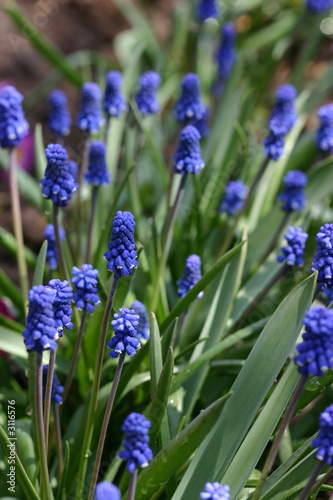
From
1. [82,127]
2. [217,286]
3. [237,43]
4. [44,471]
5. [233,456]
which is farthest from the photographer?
[237,43]

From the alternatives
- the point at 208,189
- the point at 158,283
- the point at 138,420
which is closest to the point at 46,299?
the point at 138,420

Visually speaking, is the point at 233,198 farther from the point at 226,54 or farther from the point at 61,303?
the point at 61,303

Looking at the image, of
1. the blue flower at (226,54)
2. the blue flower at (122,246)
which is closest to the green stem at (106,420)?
the blue flower at (122,246)

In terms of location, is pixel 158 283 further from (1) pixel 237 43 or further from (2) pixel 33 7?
(2) pixel 33 7

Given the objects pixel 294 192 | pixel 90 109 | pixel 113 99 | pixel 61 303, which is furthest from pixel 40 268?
pixel 294 192

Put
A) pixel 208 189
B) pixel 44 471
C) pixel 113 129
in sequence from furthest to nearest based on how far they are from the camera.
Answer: pixel 113 129
pixel 208 189
pixel 44 471

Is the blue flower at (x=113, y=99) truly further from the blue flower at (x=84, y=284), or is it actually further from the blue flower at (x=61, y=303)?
the blue flower at (x=61, y=303)
